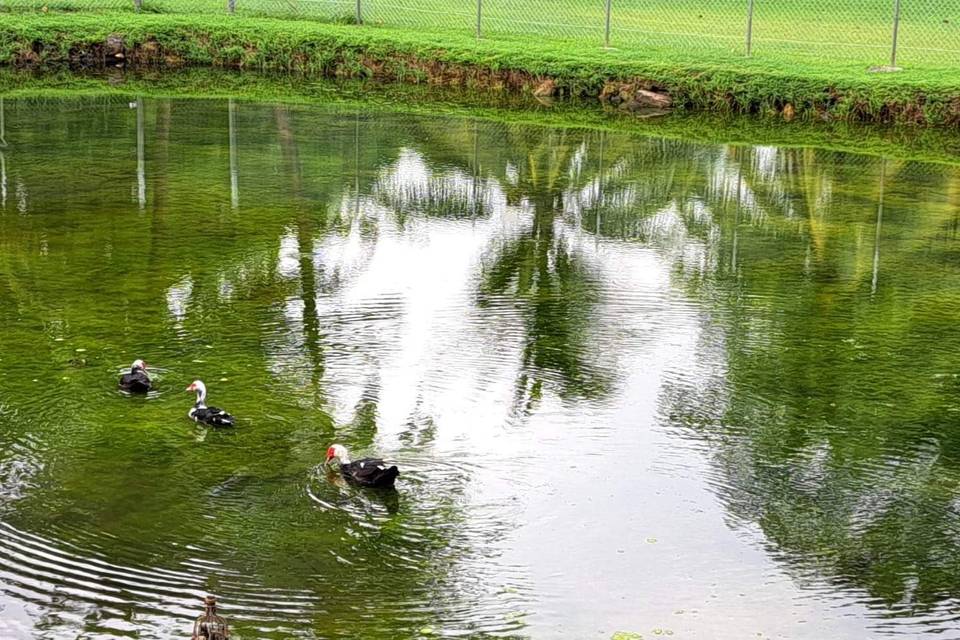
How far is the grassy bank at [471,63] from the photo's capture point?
22.3 meters

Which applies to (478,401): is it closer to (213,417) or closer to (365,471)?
(365,471)


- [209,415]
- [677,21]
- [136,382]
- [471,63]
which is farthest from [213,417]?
[677,21]

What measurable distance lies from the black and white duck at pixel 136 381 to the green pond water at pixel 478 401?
9cm

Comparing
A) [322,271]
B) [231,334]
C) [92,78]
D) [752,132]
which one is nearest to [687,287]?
[322,271]

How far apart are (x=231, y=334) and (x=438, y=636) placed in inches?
193

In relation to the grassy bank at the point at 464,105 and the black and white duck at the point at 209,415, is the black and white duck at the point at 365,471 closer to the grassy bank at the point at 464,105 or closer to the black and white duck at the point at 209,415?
the black and white duck at the point at 209,415

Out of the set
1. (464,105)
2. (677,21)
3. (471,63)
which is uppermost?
(677,21)

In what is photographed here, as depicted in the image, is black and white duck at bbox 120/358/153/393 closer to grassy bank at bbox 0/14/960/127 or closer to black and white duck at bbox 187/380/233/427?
black and white duck at bbox 187/380/233/427

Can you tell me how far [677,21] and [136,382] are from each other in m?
22.4

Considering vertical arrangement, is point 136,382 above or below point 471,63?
below

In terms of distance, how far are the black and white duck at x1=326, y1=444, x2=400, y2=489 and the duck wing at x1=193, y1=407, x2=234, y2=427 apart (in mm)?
1017

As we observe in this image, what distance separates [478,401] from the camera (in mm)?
10117

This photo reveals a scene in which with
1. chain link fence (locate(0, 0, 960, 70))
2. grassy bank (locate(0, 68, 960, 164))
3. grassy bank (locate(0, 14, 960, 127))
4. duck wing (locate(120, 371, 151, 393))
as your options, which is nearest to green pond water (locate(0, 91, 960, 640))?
duck wing (locate(120, 371, 151, 393))

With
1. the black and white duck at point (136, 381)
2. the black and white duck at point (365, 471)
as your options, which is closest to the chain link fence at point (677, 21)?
the black and white duck at point (136, 381)
